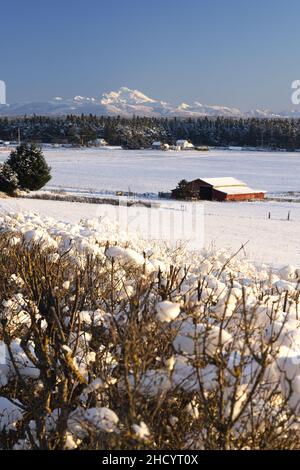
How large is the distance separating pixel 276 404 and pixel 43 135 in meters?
158

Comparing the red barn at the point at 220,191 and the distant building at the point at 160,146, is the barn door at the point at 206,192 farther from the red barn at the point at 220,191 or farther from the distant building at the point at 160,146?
the distant building at the point at 160,146

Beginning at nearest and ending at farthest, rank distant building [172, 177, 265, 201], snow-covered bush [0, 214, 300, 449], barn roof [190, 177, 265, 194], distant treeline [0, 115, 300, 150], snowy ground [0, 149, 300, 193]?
snow-covered bush [0, 214, 300, 449] → distant building [172, 177, 265, 201] → barn roof [190, 177, 265, 194] → snowy ground [0, 149, 300, 193] → distant treeline [0, 115, 300, 150]

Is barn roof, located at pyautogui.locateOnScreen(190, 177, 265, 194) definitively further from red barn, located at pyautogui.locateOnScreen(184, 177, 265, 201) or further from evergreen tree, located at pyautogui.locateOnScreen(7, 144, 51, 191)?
evergreen tree, located at pyautogui.locateOnScreen(7, 144, 51, 191)

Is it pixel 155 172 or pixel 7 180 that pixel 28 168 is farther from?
pixel 155 172

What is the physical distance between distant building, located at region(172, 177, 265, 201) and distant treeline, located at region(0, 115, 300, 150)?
3388 inches

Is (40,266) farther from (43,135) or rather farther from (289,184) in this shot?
(43,135)

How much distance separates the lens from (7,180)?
40.2 metres

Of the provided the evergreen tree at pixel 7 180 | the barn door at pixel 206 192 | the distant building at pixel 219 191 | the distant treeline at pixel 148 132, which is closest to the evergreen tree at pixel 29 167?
the evergreen tree at pixel 7 180

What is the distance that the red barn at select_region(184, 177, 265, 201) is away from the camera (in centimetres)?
4950

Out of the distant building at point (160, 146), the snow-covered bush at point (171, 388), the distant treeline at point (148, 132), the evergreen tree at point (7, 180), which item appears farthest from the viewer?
the distant treeline at point (148, 132)

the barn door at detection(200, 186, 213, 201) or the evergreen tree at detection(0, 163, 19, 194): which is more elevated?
the evergreen tree at detection(0, 163, 19, 194)

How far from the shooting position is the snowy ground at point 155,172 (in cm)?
5751

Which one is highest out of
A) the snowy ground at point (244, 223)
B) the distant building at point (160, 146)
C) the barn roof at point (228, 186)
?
the distant building at point (160, 146)

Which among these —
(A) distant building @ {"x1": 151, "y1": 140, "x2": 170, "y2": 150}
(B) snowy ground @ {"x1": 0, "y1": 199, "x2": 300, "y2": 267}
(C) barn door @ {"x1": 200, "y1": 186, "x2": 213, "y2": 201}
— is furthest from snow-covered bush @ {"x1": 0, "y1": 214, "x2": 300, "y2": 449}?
(A) distant building @ {"x1": 151, "y1": 140, "x2": 170, "y2": 150}
